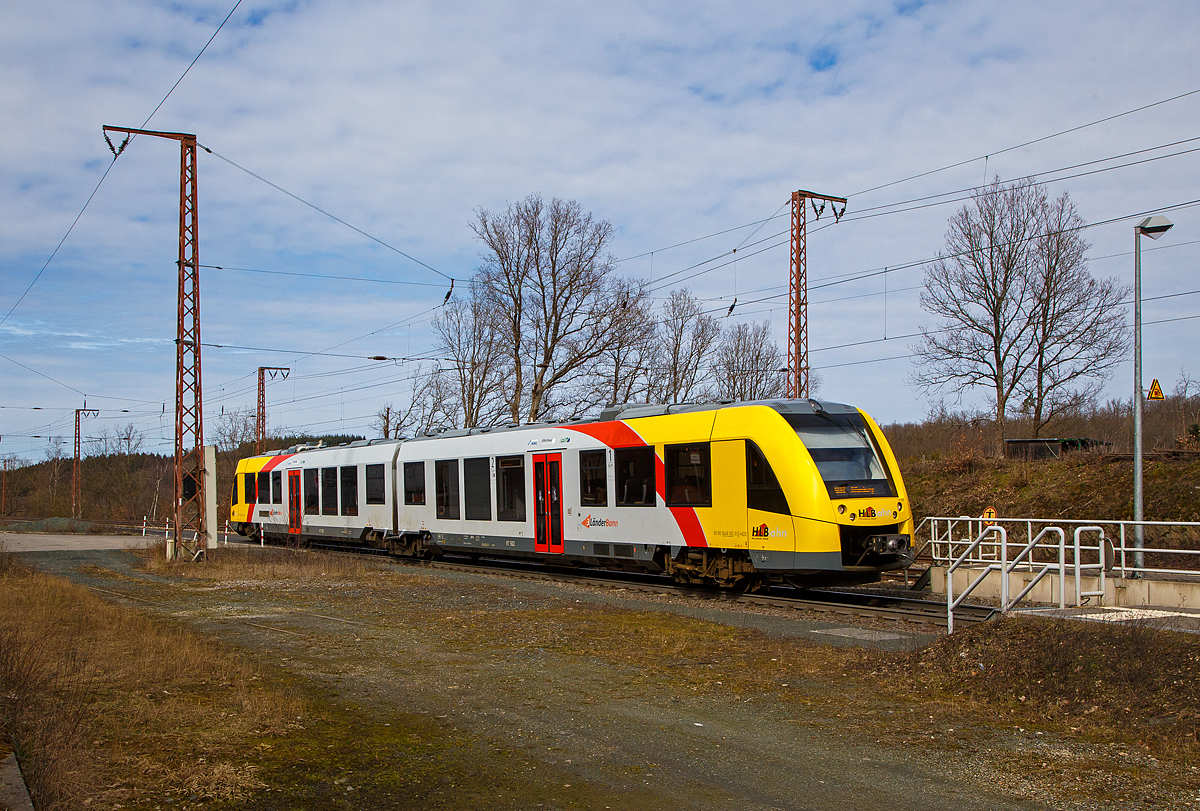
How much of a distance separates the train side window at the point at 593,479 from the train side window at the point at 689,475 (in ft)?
6.06

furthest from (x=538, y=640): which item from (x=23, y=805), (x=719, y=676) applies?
(x=23, y=805)

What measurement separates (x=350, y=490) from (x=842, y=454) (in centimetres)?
1803

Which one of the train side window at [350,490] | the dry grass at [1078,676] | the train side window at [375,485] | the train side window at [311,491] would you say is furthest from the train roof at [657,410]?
the dry grass at [1078,676]

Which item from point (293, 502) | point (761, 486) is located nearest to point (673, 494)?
point (761, 486)

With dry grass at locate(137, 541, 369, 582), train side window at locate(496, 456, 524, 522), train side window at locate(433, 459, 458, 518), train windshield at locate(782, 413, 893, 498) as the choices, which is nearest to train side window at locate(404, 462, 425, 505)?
train side window at locate(433, 459, 458, 518)

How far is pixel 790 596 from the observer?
53.3 ft

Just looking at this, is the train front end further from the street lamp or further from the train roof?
the street lamp

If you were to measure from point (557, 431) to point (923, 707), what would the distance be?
1278 centimetres

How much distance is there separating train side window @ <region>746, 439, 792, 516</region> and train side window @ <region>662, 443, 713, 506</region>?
3.10 feet

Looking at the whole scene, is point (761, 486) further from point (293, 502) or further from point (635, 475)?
point (293, 502)

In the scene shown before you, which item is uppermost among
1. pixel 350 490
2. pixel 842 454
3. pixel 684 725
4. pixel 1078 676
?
pixel 842 454

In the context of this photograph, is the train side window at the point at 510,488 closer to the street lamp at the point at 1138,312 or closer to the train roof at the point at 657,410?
the train roof at the point at 657,410

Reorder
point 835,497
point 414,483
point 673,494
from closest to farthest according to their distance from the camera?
point 835,497, point 673,494, point 414,483

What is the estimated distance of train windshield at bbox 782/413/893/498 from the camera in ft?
47.6
